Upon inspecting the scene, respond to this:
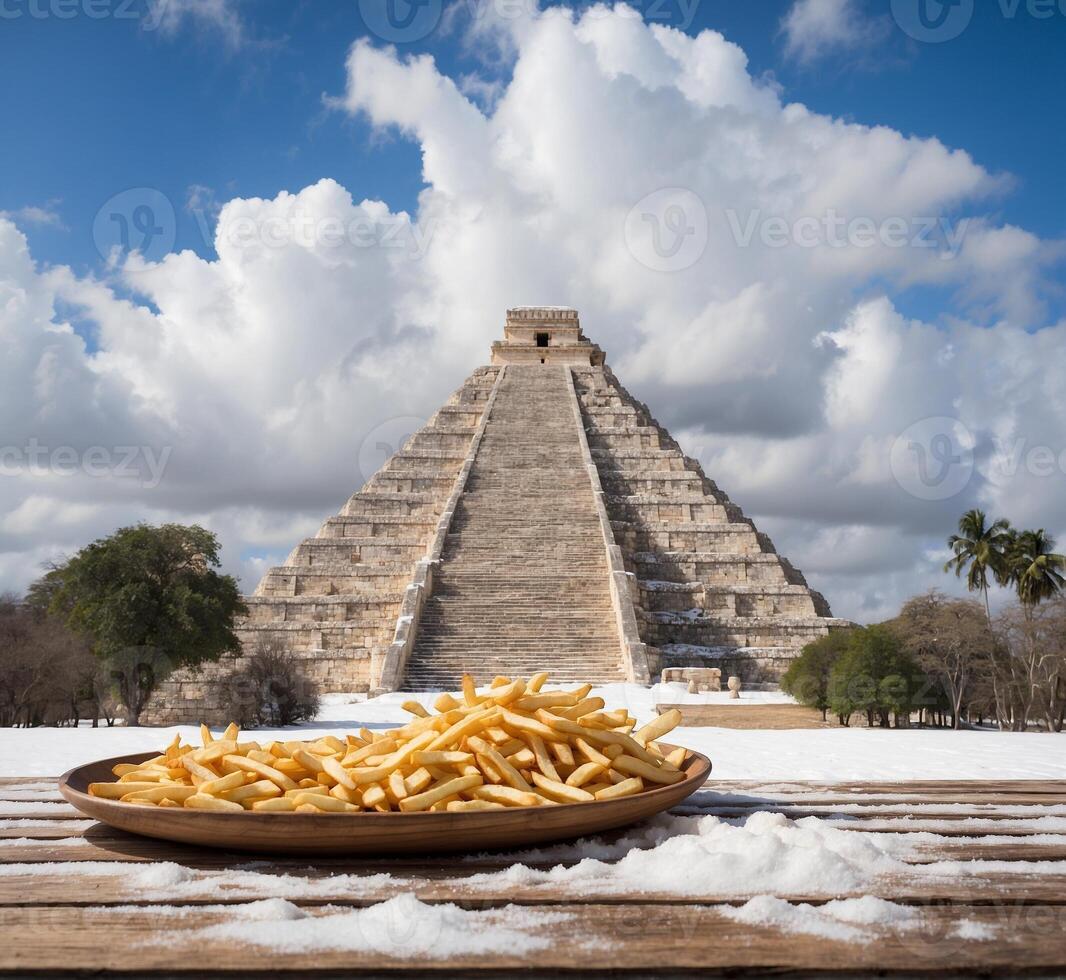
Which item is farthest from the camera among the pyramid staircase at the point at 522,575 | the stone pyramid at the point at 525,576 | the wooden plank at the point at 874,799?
the stone pyramid at the point at 525,576

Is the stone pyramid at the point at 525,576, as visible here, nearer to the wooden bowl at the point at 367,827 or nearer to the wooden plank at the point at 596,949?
the wooden bowl at the point at 367,827

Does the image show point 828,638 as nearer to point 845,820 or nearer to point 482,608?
point 482,608

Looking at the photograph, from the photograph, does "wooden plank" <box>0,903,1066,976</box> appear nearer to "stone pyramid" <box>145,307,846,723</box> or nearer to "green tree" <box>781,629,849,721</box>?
"stone pyramid" <box>145,307,846,723</box>

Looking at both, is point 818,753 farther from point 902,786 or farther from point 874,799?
point 874,799

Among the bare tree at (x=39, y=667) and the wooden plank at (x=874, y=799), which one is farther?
the bare tree at (x=39, y=667)

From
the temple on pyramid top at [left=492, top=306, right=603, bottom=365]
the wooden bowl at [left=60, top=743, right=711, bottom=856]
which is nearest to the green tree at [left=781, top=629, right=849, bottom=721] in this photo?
the wooden bowl at [left=60, top=743, right=711, bottom=856]

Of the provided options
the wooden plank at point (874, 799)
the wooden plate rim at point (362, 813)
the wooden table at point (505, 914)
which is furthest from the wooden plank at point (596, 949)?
the wooden plank at point (874, 799)

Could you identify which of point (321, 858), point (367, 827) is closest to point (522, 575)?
point (321, 858)
